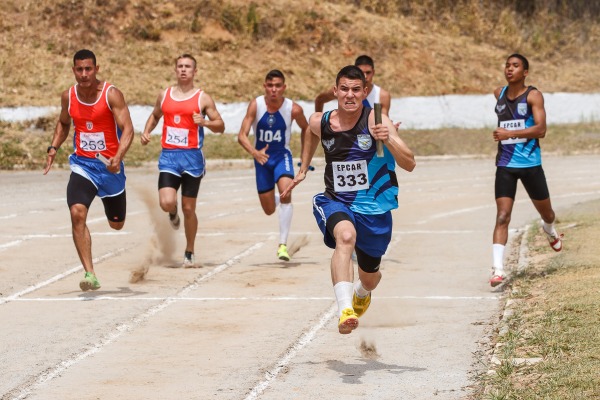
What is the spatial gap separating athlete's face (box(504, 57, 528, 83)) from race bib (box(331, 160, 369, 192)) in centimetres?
356

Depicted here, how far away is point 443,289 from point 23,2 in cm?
3838

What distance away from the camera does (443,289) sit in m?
11.7

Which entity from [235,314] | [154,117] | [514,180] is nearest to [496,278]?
[514,180]

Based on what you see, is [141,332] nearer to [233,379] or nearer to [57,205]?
[233,379]

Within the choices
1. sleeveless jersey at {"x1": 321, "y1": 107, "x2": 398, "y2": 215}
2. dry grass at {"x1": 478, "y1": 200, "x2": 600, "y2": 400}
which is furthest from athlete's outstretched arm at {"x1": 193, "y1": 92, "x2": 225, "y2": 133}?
sleeveless jersey at {"x1": 321, "y1": 107, "x2": 398, "y2": 215}

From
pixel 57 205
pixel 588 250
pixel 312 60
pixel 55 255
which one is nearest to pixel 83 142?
pixel 55 255

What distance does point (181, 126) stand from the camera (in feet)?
44.2

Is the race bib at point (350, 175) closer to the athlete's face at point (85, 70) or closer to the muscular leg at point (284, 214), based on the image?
the athlete's face at point (85, 70)

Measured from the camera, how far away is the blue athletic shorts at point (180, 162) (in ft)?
44.0

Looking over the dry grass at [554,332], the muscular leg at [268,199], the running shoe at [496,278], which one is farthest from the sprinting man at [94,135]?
the dry grass at [554,332]

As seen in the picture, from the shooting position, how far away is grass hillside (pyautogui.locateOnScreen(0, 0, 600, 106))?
138 ft

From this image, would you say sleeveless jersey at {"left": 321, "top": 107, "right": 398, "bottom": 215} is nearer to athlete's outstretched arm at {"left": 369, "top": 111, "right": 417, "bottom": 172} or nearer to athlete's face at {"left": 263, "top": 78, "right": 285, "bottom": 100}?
athlete's outstretched arm at {"left": 369, "top": 111, "right": 417, "bottom": 172}

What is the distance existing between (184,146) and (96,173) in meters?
1.74

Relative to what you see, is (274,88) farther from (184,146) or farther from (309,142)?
(309,142)
